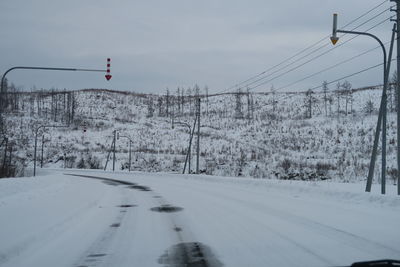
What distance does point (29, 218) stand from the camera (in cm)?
1001

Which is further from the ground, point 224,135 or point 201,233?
point 224,135

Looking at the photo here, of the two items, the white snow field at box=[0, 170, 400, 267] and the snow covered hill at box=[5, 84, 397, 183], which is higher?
the snow covered hill at box=[5, 84, 397, 183]

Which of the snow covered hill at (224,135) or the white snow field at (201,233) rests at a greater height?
the snow covered hill at (224,135)

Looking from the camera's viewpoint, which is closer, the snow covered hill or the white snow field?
the white snow field

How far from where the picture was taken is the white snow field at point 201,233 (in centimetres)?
626

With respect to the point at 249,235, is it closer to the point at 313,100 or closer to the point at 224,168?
the point at 224,168

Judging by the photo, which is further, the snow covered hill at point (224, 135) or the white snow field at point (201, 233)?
the snow covered hill at point (224, 135)

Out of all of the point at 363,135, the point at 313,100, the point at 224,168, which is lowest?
the point at 224,168

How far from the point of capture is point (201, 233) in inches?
337

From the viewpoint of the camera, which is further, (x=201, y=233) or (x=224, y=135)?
(x=224, y=135)

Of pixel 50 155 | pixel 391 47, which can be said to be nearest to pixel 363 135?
pixel 391 47

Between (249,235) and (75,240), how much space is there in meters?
3.97

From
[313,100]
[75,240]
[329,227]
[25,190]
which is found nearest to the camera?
[75,240]

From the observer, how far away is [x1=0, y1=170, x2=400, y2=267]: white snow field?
6.26 metres
